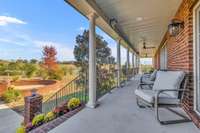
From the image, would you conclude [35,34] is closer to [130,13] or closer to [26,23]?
[26,23]

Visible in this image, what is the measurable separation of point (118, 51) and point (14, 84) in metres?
6.49

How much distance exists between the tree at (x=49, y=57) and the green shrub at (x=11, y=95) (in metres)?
4.41

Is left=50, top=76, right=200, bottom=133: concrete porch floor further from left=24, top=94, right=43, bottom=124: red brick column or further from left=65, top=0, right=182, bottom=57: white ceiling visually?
left=65, top=0, right=182, bottom=57: white ceiling

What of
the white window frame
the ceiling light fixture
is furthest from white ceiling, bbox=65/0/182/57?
the white window frame

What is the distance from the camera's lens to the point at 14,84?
10078 millimetres

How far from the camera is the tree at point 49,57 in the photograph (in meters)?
13.8

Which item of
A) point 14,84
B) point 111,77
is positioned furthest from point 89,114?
point 14,84

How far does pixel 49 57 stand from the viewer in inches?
563

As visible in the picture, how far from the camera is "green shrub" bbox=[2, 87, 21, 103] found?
895 cm

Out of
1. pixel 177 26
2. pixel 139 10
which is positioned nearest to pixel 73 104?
pixel 139 10

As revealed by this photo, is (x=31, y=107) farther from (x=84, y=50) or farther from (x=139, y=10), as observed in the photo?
(x=84, y=50)

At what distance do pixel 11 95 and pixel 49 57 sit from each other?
567 cm

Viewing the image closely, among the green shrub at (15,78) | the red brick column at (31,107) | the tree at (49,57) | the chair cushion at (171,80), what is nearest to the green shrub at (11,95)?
the green shrub at (15,78)

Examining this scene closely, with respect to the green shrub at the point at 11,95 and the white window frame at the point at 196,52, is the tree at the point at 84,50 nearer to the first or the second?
the green shrub at the point at 11,95
